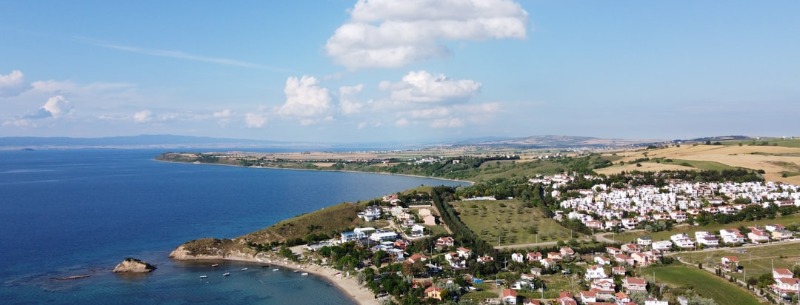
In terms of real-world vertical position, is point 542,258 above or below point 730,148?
below

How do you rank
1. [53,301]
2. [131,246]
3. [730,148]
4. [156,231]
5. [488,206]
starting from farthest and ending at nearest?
[730,148]
[488,206]
[156,231]
[131,246]
[53,301]

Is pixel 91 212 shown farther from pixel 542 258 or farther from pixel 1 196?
pixel 542 258

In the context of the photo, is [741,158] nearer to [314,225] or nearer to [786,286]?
[786,286]

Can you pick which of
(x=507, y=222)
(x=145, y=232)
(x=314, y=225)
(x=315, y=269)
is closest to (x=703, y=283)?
(x=507, y=222)

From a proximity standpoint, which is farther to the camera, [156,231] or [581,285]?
[156,231]

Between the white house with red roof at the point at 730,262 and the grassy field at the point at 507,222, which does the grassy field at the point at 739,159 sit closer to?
the grassy field at the point at 507,222

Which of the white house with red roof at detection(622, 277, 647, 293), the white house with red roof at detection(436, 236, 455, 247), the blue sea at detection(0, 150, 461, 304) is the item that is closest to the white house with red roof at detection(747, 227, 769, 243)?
the white house with red roof at detection(622, 277, 647, 293)

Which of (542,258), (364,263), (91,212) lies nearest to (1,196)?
(91,212)

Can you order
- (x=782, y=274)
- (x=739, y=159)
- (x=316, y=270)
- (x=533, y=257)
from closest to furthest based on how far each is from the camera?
(x=782, y=274) < (x=533, y=257) < (x=316, y=270) < (x=739, y=159)

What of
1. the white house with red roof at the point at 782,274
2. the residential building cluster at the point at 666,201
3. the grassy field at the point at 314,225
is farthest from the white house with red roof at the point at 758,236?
the grassy field at the point at 314,225
